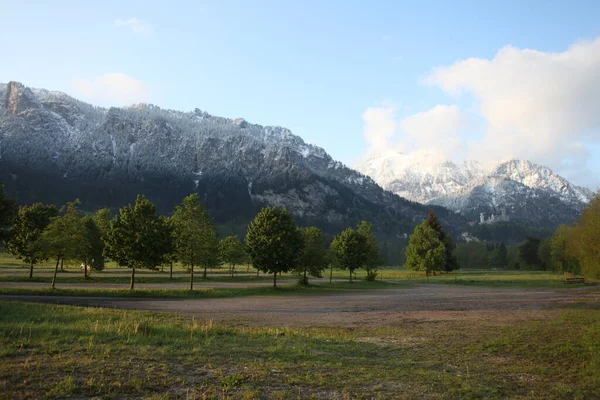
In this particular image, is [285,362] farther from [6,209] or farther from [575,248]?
[575,248]

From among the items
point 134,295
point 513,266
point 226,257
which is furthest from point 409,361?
point 513,266

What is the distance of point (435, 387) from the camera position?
11.5 m

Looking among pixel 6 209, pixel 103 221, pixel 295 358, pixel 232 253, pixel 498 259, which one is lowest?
pixel 295 358

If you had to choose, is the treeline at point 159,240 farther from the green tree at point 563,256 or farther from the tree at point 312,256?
the green tree at point 563,256

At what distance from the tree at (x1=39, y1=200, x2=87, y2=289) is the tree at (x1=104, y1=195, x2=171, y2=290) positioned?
11.1ft

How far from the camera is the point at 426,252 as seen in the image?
99750 mm

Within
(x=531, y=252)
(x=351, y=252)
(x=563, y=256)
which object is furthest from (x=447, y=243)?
(x=351, y=252)

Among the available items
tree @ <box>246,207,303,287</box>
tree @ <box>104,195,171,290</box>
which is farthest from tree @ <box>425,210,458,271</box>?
tree @ <box>104,195,171,290</box>

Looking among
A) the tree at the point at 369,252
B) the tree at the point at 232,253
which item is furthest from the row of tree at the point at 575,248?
the tree at the point at 232,253

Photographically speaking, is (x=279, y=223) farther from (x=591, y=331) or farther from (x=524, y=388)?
(x=524, y=388)

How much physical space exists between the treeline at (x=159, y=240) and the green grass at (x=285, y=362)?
23619 mm

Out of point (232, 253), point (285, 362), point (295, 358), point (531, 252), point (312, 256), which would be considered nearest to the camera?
point (285, 362)

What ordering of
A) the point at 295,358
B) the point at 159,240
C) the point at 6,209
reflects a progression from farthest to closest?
the point at 159,240 → the point at 6,209 → the point at 295,358

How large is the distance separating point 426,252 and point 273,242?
191 feet
